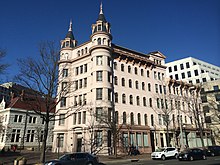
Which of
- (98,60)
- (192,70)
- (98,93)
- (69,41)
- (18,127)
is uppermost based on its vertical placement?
(192,70)

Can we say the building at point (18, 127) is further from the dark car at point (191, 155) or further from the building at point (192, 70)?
the building at point (192, 70)

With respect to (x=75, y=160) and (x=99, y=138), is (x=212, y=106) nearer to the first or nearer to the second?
(x=99, y=138)

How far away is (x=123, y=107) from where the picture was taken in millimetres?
36406

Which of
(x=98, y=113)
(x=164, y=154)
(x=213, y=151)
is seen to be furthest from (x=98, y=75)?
(x=213, y=151)

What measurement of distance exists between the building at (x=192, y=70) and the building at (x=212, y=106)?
22.5ft

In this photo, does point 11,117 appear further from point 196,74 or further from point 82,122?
point 196,74

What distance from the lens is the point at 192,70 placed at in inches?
2731

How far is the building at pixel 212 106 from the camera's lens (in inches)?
2181

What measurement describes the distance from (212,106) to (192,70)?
657 inches

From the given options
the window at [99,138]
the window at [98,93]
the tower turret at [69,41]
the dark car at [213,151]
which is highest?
the tower turret at [69,41]

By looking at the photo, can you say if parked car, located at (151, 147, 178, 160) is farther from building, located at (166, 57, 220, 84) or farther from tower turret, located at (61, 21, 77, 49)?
building, located at (166, 57, 220, 84)

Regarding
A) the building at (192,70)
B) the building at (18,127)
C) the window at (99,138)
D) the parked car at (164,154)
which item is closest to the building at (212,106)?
the building at (192,70)

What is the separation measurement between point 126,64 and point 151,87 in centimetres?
815

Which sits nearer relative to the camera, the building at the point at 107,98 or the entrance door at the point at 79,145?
the building at the point at 107,98
